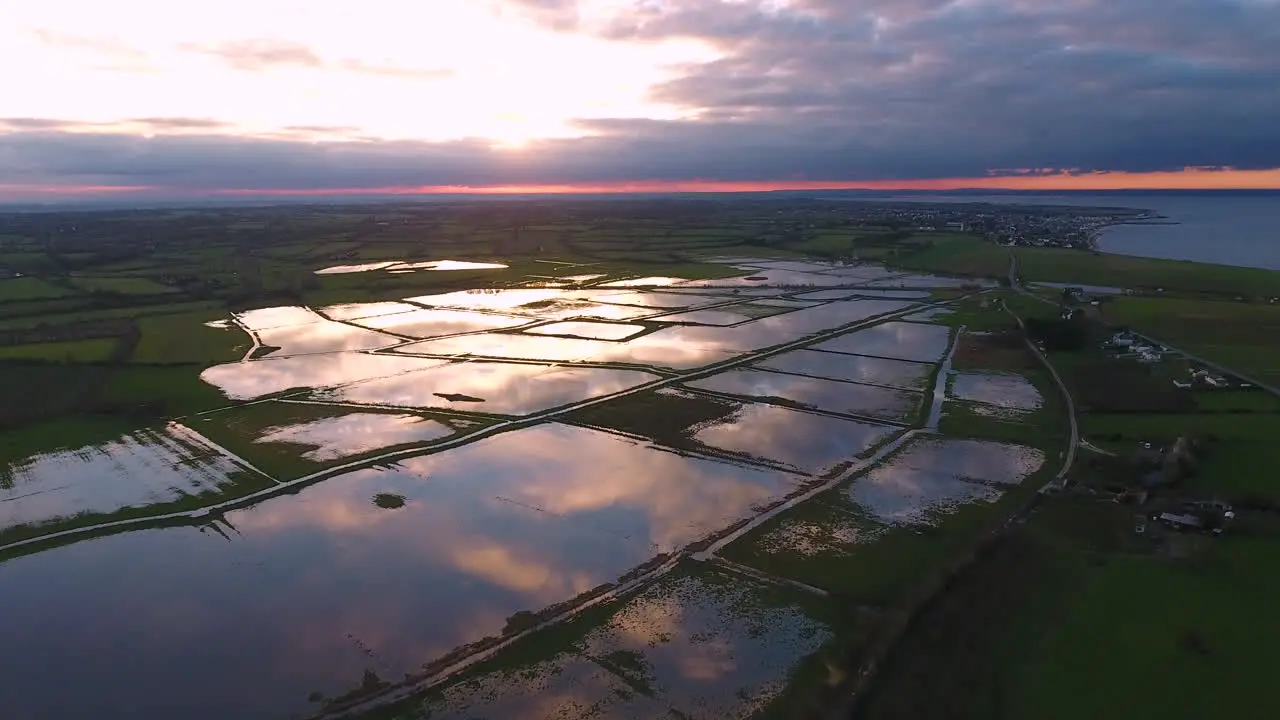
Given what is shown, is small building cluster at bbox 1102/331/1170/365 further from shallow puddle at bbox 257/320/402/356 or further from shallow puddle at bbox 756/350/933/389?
shallow puddle at bbox 257/320/402/356

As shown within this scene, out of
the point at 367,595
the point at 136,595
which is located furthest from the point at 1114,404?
the point at 136,595

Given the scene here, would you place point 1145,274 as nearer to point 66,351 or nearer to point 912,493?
point 912,493

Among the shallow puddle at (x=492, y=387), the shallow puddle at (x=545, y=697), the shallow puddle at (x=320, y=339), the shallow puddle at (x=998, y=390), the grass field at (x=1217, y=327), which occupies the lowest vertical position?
the shallow puddle at (x=545, y=697)

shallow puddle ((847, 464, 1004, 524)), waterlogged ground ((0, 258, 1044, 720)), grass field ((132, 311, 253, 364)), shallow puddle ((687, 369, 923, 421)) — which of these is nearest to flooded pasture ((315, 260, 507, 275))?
grass field ((132, 311, 253, 364))

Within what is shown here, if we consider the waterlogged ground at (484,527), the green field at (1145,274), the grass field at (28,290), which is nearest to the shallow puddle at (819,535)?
the waterlogged ground at (484,527)

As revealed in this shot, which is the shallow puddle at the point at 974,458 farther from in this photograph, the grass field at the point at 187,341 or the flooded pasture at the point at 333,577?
the grass field at the point at 187,341

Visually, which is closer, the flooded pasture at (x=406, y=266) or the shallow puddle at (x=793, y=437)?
the shallow puddle at (x=793, y=437)

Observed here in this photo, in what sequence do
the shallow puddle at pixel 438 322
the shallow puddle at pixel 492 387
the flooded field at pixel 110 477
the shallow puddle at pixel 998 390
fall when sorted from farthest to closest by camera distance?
the shallow puddle at pixel 438 322 < the shallow puddle at pixel 492 387 < the shallow puddle at pixel 998 390 < the flooded field at pixel 110 477
